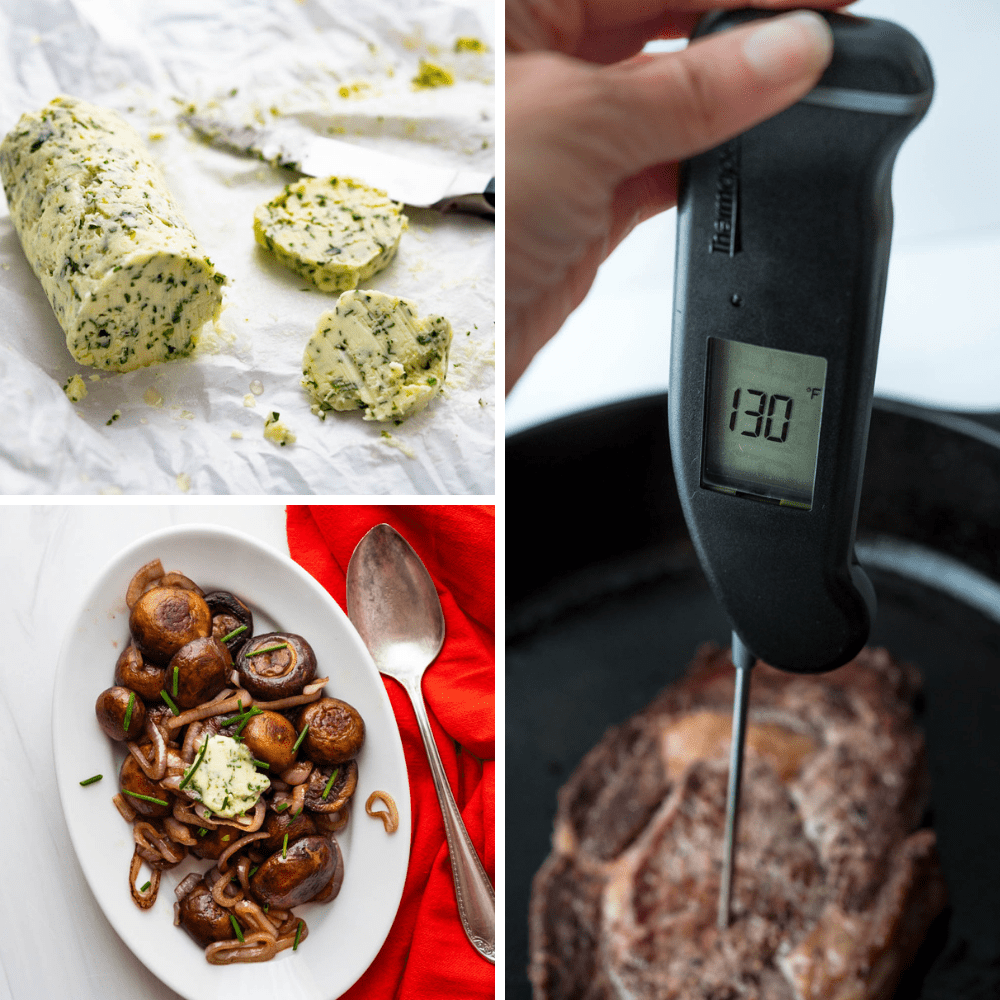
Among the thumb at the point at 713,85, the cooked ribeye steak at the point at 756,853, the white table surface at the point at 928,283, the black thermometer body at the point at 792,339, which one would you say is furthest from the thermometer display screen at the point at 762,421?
the white table surface at the point at 928,283

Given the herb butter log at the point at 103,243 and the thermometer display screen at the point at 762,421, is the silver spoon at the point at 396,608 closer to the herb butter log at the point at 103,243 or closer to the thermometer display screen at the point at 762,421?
the herb butter log at the point at 103,243

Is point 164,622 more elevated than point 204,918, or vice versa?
point 164,622

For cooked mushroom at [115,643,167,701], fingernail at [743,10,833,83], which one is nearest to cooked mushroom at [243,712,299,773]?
cooked mushroom at [115,643,167,701]

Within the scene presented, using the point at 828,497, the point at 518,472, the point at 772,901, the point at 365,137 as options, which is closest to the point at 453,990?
the point at 772,901

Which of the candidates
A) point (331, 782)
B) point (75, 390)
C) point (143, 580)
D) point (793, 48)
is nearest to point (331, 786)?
point (331, 782)

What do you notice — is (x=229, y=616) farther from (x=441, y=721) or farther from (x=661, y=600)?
(x=661, y=600)

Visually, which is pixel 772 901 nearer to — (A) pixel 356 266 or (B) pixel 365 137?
(A) pixel 356 266
